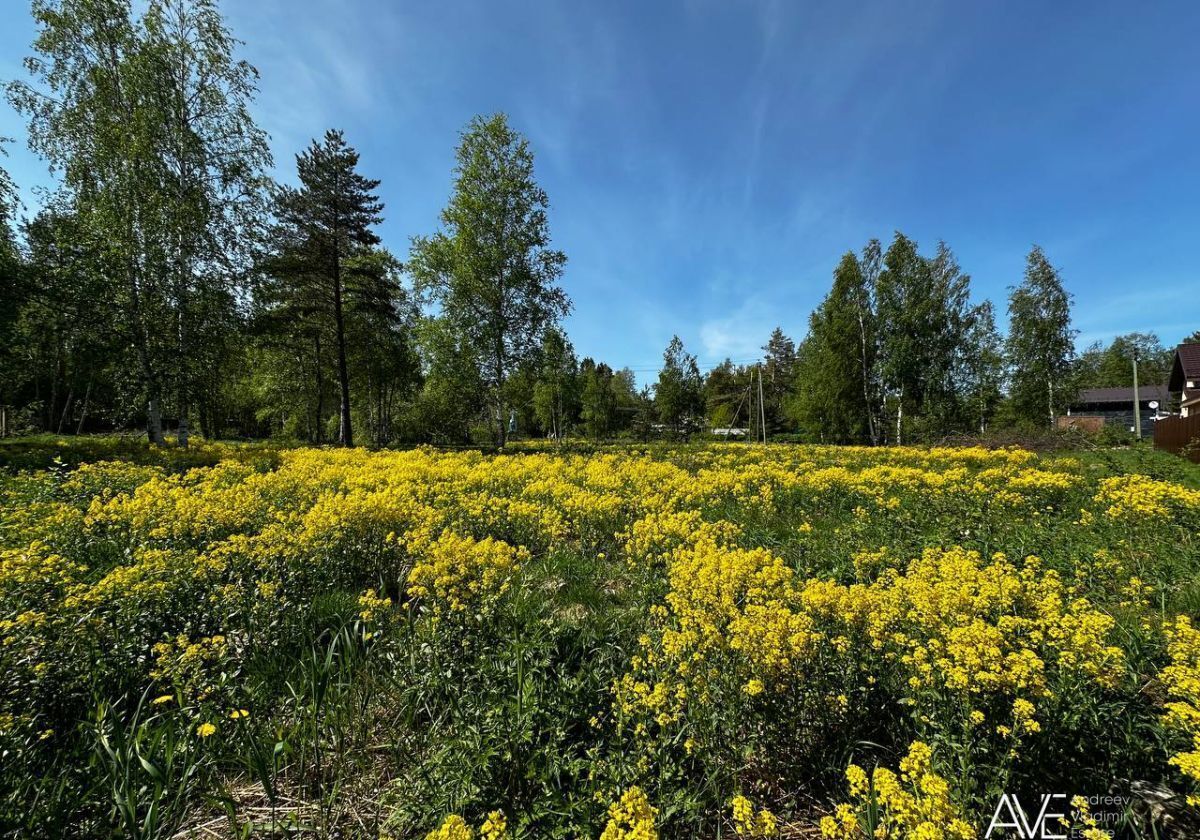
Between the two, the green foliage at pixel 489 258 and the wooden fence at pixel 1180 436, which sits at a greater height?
the green foliage at pixel 489 258

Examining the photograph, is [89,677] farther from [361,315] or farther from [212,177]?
[361,315]

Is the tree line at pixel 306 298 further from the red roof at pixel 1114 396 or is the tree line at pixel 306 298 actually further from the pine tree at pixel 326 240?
the red roof at pixel 1114 396

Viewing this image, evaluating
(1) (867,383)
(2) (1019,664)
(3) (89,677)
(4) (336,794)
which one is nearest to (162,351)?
(3) (89,677)

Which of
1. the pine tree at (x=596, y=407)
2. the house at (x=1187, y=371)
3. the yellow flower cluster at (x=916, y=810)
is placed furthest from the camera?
the pine tree at (x=596, y=407)

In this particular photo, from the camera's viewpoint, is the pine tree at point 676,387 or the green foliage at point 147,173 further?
the pine tree at point 676,387

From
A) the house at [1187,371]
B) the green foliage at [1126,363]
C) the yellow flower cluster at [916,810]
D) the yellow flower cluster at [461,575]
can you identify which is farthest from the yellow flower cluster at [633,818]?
the green foliage at [1126,363]

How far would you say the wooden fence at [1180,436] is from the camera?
13730mm

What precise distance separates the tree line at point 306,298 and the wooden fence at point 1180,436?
405 inches

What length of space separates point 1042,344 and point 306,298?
41904 mm

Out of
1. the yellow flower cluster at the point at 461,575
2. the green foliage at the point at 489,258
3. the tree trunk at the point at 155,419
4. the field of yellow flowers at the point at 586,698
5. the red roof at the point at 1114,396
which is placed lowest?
the field of yellow flowers at the point at 586,698

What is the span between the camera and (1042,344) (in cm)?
2816

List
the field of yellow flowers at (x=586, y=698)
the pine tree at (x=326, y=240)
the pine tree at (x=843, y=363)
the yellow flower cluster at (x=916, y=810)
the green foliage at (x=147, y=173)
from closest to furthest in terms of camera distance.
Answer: the yellow flower cluster at (x=916, y=810) < the field of yellow flowers at (x=586, y=698) < the green foliage at (x=147, y=173) < the pine tree at (x=326, y=240) < the pine tree at (x=843, y=363)

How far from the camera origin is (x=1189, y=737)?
194 cm

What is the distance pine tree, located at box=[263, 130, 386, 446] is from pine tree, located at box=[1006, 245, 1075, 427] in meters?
38.3
